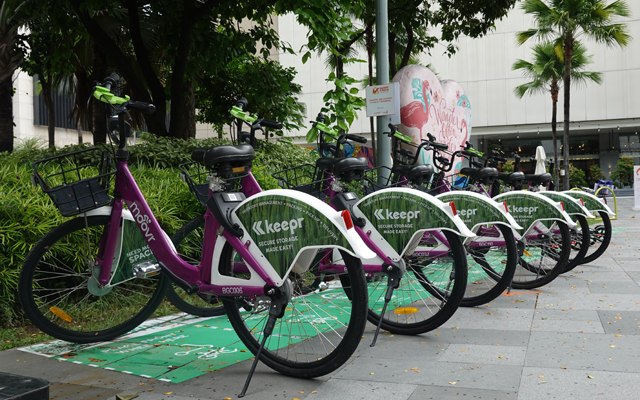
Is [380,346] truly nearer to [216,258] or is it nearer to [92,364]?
[216,258]

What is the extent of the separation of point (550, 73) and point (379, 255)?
953 inches

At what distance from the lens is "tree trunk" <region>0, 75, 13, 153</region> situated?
10.1m

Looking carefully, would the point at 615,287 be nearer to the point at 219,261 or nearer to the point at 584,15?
the point at 219,261

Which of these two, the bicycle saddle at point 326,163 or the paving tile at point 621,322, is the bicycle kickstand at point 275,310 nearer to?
the bicycle saddle at point 326,163

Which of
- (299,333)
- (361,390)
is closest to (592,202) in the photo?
(299,333)

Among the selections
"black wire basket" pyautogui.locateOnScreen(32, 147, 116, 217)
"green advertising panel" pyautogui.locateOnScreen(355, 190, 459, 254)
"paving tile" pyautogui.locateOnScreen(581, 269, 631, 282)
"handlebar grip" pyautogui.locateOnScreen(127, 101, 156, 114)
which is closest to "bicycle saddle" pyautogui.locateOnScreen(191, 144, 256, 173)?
"handlebar grip" pyautogui.locateOnScreen(127, 101, 156, 114)

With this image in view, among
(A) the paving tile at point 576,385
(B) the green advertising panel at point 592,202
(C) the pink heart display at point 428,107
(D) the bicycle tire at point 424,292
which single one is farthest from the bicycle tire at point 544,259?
(C) the pink heart display at point 428,107

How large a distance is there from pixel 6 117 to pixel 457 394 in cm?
979

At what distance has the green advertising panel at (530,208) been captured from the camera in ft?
18.6

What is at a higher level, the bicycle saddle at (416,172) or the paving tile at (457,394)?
the bicycle saddle at (416,172)

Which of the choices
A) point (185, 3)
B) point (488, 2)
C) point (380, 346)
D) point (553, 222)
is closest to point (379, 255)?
point (380, 346)

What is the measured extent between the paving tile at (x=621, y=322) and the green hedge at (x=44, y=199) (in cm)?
331

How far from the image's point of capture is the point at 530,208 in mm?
5715

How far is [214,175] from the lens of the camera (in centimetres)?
332
